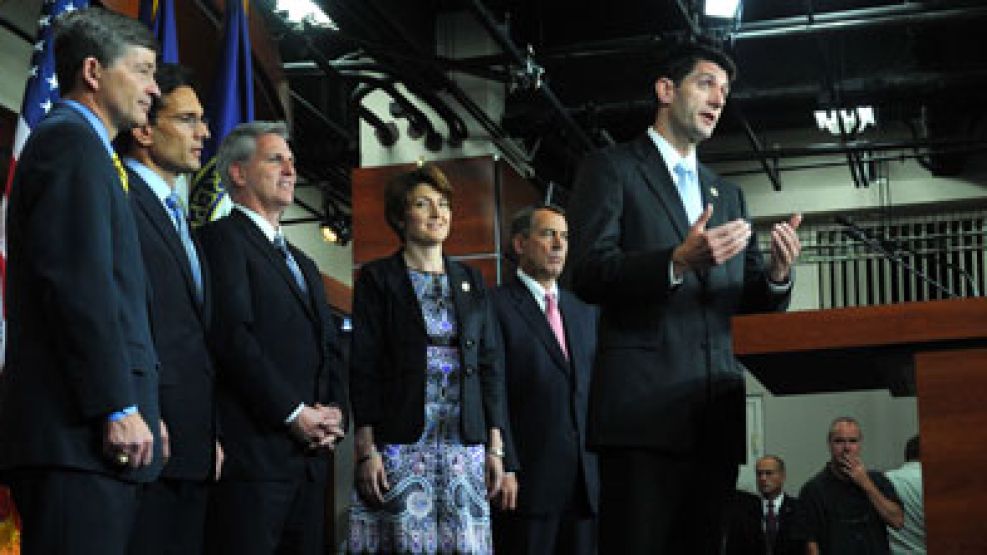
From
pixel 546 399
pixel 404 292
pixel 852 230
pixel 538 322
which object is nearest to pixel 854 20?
pixel 852 230

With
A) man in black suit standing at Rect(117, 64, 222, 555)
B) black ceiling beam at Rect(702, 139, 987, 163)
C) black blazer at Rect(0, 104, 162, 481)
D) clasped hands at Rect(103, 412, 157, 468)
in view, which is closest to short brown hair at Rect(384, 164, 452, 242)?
man in black suit standing at Rect(117, 64, 222, 555)

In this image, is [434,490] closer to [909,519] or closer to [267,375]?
[267,375]

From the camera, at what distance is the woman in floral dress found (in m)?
3.92

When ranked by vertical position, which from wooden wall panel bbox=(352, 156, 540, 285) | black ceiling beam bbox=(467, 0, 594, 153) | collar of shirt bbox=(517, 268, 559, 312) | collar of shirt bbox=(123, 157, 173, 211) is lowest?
collar of shirt bbox=(123, 157, 173, 211)

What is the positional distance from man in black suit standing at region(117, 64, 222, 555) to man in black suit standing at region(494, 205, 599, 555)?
1633 millimetres

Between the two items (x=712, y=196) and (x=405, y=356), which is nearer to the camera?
(x=712, y=196)

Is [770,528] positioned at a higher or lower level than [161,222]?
lower

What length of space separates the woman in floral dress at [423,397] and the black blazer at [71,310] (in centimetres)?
146

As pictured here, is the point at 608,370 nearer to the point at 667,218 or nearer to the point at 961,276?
the point at 667,218

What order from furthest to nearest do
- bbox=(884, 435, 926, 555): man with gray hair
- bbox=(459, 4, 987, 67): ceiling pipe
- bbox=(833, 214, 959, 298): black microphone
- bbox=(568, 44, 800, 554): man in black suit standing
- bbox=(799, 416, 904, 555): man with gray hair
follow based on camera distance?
1. bbox=(833, 214, 959, 298): black microphone
2. bbox=(459, 4, 987, 67): ceiling pipe
3. bbox=(884, 435, 926, 555): man with gray hair
4. bbox=(799, 416, 904, 555): man with gray hair
5. bbox=(568, 44, 800, 554): man in black suit standing

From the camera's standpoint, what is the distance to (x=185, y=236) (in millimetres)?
3189

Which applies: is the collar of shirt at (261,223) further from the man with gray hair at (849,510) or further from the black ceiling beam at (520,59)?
the black ceiling beam at (520,59)

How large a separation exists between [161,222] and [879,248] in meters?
10.4

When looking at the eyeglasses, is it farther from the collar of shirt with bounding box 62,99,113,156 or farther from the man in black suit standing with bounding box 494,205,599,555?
the man in black suit standing with bounding box 494,205,599,555
